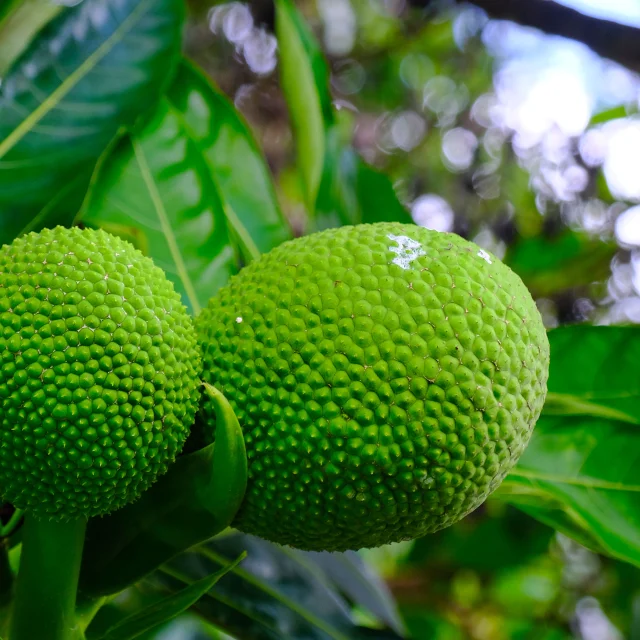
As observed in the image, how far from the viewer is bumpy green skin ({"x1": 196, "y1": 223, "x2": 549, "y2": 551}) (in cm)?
55

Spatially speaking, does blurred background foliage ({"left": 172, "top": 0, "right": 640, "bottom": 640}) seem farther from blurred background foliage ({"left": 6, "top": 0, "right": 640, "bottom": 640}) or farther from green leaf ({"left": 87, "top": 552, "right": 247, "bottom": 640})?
green leaf ({"left": 87, "top": 552, "right": 247, "bottom": 640})

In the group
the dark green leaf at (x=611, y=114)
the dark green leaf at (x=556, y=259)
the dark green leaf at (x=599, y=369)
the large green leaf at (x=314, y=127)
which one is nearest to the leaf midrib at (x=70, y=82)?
the large green leaf at (x=314, y=127)

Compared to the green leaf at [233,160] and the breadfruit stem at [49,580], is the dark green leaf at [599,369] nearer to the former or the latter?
the green leaf at [233,160]

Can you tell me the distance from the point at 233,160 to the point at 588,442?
63cm

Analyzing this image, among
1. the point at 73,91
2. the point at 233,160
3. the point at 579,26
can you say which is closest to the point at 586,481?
the point at 233,160

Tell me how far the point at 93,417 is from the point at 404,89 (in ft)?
7.99

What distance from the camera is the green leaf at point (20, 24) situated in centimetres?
96

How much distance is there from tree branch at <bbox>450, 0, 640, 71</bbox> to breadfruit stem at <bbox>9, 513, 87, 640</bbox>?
49.9 inches

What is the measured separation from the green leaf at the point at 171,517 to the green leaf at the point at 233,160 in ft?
1.53

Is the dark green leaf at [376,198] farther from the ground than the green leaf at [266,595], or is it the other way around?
the dark green leaf at [376,198]

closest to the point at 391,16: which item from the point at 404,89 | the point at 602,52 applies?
the point at 404,89

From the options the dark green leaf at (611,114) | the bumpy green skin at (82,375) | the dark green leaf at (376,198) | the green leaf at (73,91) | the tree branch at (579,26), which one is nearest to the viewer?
the bumpy green skin at (82,375)

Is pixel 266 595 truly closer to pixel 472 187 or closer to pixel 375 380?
pixel 375 380

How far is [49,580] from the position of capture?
0.59 m
